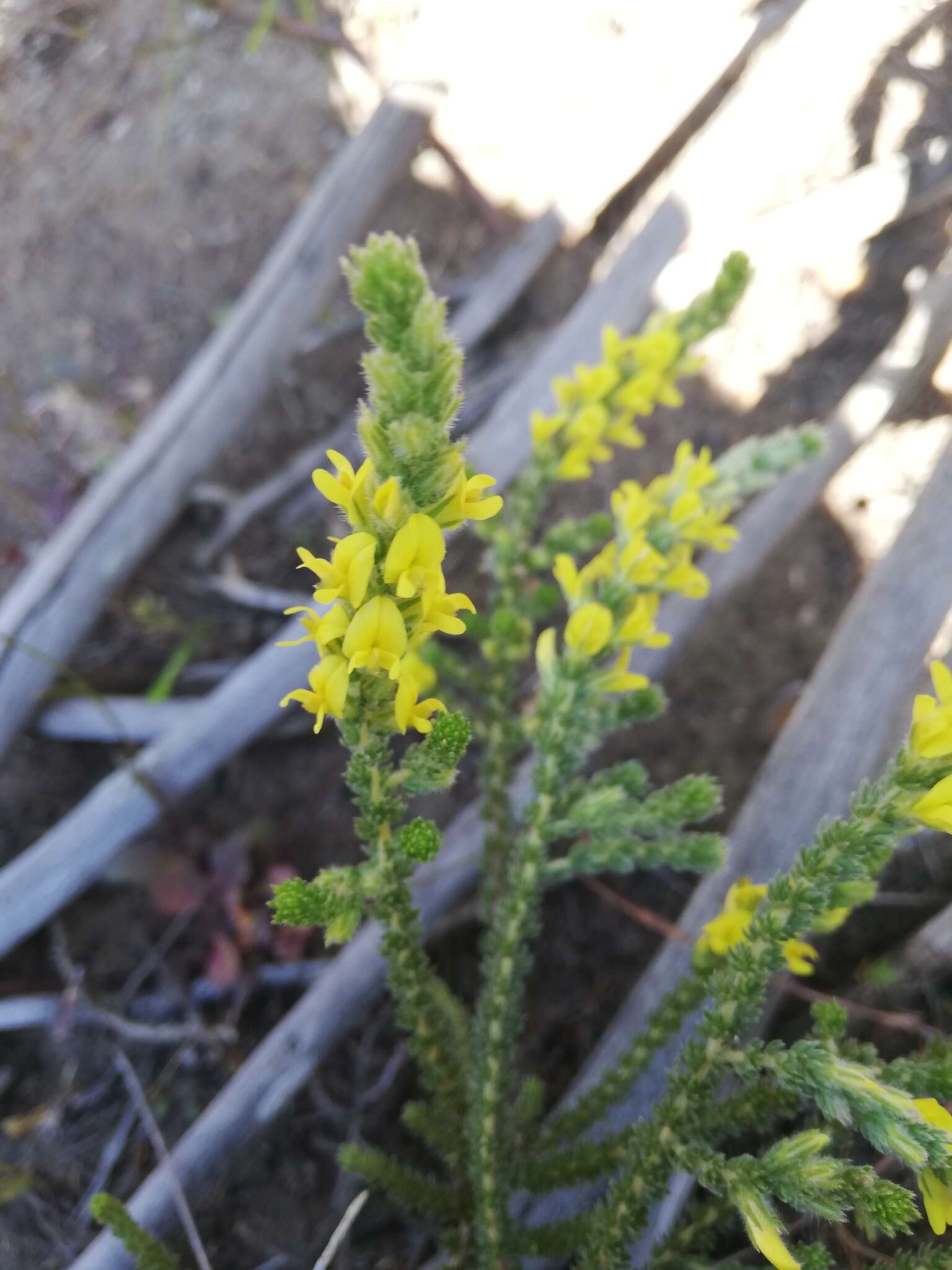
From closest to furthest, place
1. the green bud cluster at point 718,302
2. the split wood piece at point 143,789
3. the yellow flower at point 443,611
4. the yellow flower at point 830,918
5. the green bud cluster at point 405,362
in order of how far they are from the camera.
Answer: the green bud cluster at point 405,362
the yellow flower at point 443,611
the yellow flower at point 830,918
the green bud cluster at point 718,302
the split wood piece at point 143,789

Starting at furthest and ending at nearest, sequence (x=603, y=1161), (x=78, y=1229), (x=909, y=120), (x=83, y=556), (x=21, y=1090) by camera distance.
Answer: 1. (x=909, y=120)
2. (x=83, y=556)
3. (x=21, y=1090)
4. (x=78, y=1229)
5. (x=603, y=1161)

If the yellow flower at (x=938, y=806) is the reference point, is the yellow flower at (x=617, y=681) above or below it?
above

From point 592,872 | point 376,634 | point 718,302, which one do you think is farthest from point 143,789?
point 718,302

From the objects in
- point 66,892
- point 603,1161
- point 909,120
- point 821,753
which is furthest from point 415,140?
point 603,1161

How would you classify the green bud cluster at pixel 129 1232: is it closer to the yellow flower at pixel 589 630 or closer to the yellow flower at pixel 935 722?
the yellow flower at pixel 589 630

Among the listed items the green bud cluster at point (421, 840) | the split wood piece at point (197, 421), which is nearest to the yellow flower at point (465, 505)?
the green bud cluster at point (421, 840)

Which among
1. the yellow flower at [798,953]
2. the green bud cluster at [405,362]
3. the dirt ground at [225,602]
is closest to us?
the green bud cluster at [405,362]

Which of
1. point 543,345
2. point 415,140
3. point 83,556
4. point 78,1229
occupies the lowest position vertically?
point 78,1229

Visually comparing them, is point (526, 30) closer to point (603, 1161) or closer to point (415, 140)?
point (415, 140)

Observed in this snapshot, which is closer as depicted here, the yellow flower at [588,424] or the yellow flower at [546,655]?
the yellow flower at [546,655]
